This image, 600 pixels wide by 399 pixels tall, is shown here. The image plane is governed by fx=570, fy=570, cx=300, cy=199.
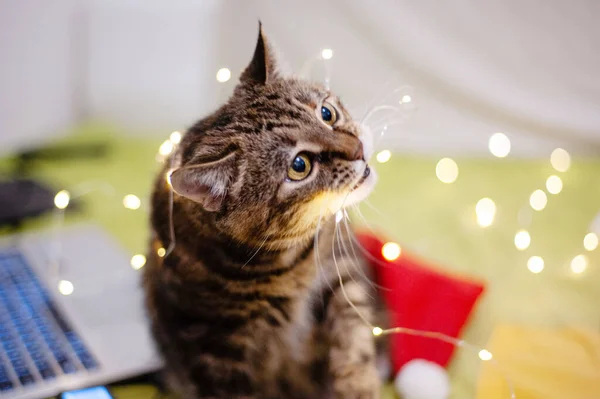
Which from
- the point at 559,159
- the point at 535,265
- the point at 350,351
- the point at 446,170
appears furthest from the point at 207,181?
the point at 559,159

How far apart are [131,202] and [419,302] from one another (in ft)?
2.40

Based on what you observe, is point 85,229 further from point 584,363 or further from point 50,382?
point 584,363

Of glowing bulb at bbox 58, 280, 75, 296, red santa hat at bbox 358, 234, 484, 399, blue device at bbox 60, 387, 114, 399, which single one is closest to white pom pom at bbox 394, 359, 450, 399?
red santa hat at bbox 358, 234, 484, 399

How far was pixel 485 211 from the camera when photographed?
1.47 meters

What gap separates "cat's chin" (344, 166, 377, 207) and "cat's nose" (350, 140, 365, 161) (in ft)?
0.10

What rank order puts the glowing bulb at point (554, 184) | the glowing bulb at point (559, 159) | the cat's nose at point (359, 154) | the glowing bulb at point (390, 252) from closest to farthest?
the cat's nose at point (359, 154)
the glowing bulb at point (390, 252)
the glowing bulb at point (554, 184)
the glowing bulb at point (559, 159)

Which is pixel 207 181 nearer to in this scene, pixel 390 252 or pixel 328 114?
pixel 328 114

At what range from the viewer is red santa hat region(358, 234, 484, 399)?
1.00 meters

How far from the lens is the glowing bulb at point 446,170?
64.1 inches

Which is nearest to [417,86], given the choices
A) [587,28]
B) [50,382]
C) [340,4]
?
[340,4]

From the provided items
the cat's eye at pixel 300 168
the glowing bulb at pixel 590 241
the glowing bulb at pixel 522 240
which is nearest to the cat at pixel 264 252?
the cat's eye at pixel 300 168

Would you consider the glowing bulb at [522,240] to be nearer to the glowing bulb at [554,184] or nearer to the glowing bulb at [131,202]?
the glowing bulb at [554,184]

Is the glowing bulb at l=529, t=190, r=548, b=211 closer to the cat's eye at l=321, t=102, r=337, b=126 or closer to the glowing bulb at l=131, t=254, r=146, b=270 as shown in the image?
the cat's eye at l=321, t=102, r=337, b=126

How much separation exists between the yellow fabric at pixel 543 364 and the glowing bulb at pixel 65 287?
0.80 meters
